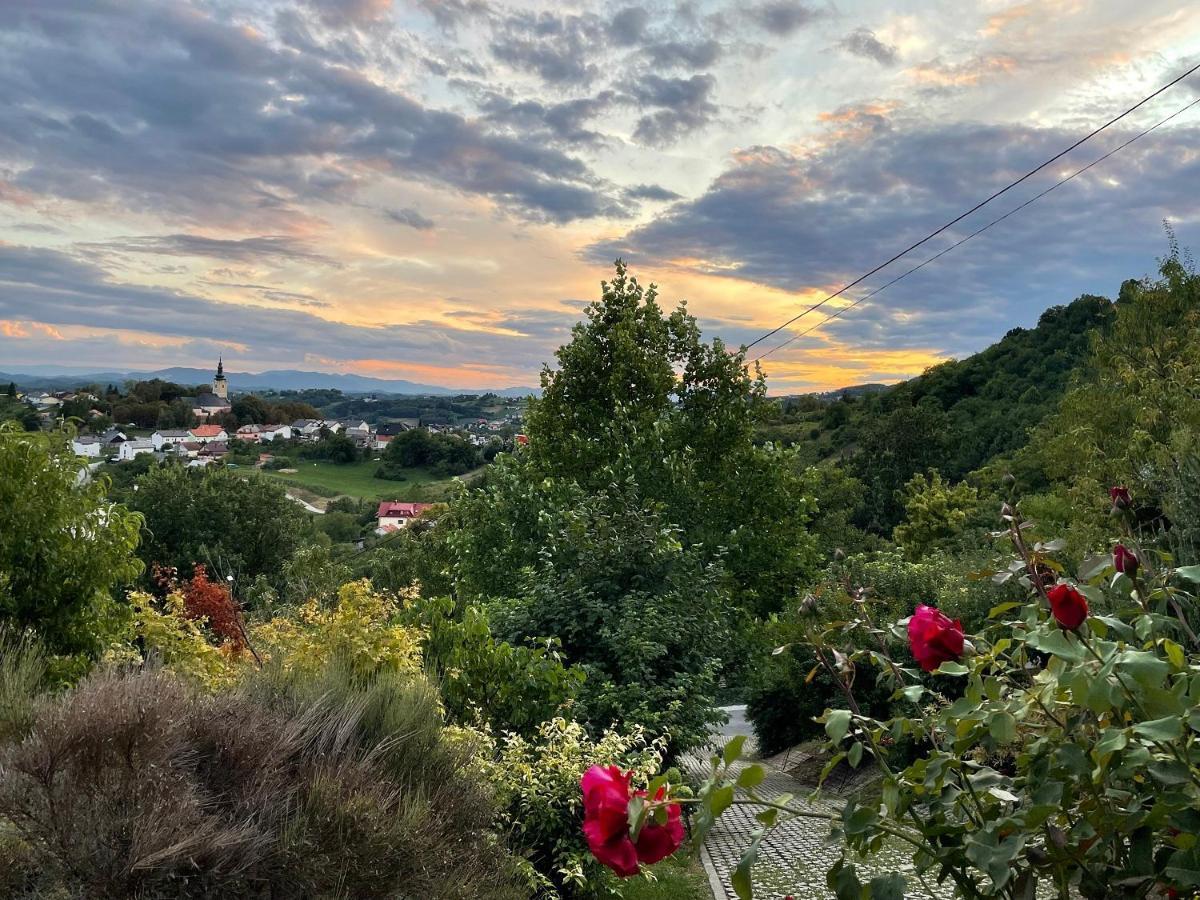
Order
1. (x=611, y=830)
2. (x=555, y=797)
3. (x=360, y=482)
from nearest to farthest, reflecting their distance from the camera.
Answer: (x=611, y=830) < (x=555, y=797) < (x=360, y=482)

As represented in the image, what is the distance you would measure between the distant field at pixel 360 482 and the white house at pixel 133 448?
10.5 meters

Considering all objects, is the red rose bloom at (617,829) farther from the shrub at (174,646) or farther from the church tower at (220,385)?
the church tower at (220,385)

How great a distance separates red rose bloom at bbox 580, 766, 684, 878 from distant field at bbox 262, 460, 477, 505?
59.5m

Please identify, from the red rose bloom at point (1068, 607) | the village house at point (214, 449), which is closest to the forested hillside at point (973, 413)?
the red rose bloom at point (1068, 607)

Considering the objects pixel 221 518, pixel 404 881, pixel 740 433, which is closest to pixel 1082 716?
pixel 404 881

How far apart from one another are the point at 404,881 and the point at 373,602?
10.1 ft

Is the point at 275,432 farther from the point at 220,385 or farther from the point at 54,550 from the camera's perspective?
the point at 54,550

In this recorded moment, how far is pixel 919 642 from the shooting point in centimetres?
179

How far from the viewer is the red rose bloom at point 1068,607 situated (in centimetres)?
158

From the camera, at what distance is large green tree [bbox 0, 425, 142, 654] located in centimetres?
602

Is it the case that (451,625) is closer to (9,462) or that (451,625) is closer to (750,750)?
(9,462)

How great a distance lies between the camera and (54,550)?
614 cm

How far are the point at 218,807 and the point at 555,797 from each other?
2516 millimetres

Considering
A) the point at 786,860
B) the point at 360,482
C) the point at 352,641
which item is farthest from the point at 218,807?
the point at 360,482
